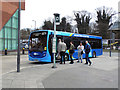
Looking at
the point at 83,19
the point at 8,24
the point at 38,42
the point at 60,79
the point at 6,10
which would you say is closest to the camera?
the point at 60,79

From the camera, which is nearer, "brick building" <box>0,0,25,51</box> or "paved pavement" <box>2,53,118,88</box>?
"paved pavement" <box>2,53,118,88</box>

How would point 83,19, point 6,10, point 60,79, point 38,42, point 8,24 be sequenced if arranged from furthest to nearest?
1. point 83,19
2. point 8,24
3. point 6,10
4. point 38,42
5. point 60,79

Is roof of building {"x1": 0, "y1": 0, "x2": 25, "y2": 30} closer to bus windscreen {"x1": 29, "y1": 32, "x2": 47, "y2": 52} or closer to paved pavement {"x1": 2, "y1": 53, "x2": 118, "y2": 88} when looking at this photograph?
bus windscreen {"x1": 29, "y1": 32, "x2": 47, "y2": 52}

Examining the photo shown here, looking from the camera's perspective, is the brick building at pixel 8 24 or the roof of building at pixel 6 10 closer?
the roof of building at pixel 6 10

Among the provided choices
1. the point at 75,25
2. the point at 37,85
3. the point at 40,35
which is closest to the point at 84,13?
the point at 75,25

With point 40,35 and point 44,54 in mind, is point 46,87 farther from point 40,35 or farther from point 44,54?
point 40,35

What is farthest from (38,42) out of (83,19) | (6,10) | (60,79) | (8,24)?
(83,19)

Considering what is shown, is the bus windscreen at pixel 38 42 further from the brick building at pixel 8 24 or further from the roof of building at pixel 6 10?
the roof of building at pixel 6 10

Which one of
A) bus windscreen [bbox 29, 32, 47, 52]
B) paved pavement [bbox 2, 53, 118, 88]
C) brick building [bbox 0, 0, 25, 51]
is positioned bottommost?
paved pavement [bbox 2, 53, 118, 88]

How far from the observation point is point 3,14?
107ft

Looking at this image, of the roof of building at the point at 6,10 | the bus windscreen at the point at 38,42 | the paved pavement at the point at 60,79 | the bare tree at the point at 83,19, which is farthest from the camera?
the bare tree at the point at 83,19

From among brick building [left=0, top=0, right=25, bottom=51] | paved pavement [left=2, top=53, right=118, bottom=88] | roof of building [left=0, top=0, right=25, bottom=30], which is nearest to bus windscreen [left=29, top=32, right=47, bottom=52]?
paved pavement [left=2, top=53, right=118, bottom=88]

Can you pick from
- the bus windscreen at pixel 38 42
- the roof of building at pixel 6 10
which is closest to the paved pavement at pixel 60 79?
the bus windscreen at pixel 38 42

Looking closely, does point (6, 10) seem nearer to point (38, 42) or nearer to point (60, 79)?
point (38, 42)
